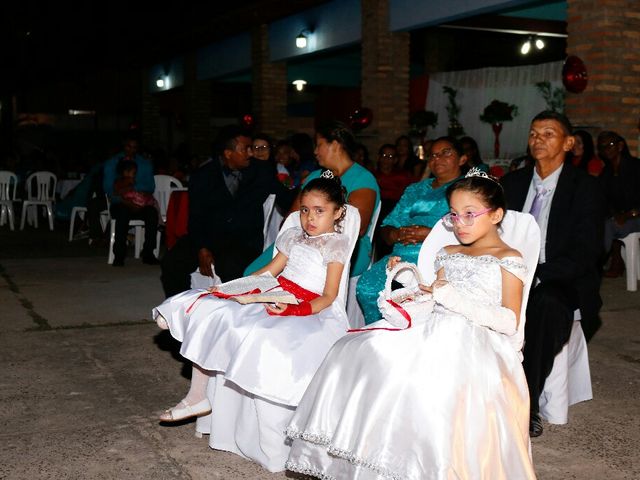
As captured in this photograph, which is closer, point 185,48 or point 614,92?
point 614,92

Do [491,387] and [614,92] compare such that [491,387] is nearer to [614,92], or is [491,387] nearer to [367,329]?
[367,329]

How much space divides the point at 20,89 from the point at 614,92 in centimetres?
2589

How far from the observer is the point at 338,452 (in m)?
2.64

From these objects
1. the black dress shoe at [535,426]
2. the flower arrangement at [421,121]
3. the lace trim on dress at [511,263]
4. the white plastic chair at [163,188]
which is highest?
the flower arrangement at [421,121]

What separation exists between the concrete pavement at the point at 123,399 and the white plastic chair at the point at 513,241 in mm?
834

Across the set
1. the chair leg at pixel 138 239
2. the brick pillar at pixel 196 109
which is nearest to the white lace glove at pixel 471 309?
the chair leg at pixel 138 239

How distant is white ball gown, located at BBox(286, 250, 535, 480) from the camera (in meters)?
2.54

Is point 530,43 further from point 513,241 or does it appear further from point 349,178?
point 513,241

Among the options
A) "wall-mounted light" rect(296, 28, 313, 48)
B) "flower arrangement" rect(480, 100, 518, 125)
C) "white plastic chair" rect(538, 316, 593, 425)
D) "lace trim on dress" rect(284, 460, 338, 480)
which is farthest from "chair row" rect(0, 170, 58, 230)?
"lace trim on dress" rect(284, 460, 338, 480)

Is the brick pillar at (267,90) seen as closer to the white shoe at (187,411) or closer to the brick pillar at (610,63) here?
the brick pillar at (610,63)

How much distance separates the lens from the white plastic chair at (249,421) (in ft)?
10.4

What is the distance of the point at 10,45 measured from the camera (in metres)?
26.6

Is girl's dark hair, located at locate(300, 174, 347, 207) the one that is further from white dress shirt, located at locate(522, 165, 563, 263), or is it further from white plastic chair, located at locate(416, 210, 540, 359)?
white dress shirt, located at locate(522, 165, 563, 263)

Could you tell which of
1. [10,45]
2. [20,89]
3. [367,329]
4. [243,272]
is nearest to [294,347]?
[367,329]
